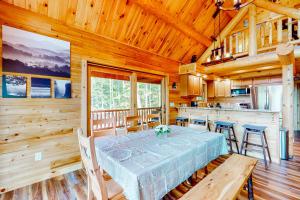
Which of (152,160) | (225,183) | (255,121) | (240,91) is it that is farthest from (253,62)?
(152,160)

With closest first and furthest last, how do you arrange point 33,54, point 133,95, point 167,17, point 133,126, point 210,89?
point 33,54 < point 133,126 < point 167,17 < point 133,95 < point 210,89

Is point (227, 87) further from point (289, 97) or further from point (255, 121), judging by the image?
point (255, 121)

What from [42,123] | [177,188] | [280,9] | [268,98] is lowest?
[177,188]

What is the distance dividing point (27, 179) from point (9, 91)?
1468mm

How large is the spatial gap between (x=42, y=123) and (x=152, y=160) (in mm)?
2286

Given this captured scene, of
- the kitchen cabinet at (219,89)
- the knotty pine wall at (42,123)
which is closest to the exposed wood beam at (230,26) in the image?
the kitchen cabinet at (219,89)

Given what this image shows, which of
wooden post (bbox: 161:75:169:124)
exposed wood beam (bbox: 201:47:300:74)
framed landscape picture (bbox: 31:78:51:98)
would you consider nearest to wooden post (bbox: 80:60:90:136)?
framed landscape picture (bbox: 31:78:51:98)

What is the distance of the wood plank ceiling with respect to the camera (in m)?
2.68

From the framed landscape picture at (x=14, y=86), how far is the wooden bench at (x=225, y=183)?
2822 millimetres

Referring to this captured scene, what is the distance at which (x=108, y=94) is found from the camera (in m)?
6.21

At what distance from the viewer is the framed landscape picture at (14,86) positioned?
2.25 meters

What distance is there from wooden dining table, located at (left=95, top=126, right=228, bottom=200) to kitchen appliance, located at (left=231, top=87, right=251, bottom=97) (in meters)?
5.34

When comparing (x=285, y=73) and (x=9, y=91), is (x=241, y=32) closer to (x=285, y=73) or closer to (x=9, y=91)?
(x=285, y=73)

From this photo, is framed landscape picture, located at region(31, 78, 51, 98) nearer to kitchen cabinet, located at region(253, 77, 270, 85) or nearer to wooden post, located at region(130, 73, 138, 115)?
wooden post, located at region(130, 73, 138, 115)
